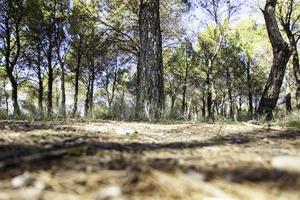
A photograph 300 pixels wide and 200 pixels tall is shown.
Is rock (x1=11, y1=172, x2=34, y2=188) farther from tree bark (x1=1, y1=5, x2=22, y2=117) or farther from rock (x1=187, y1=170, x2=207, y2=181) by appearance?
tree bark (x1=1, y1=5, x2=22, y2=117)

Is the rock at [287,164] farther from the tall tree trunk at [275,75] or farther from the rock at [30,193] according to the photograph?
the tall tree trunk at [275,75]

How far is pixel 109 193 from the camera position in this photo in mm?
1162

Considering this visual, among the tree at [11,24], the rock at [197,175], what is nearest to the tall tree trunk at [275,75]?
the rock at [197,175]

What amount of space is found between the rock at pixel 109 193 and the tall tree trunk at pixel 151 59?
636 centimetres

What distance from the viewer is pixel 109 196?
3.76 feet

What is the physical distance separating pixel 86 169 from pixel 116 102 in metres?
7.64

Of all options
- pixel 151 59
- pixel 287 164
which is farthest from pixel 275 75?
pixel 287 164

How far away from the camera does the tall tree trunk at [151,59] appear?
7.93m

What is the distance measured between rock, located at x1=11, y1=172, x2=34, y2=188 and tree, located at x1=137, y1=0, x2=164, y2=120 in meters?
6.20

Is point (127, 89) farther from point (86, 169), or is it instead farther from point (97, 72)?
point (86, 169)

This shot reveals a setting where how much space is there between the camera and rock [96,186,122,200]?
1.14 meters

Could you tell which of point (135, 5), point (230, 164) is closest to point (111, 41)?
point (135, 5)

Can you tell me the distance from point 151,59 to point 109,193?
23.5 feet

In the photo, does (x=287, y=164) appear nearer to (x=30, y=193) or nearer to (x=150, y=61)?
(x=30, y=193)
